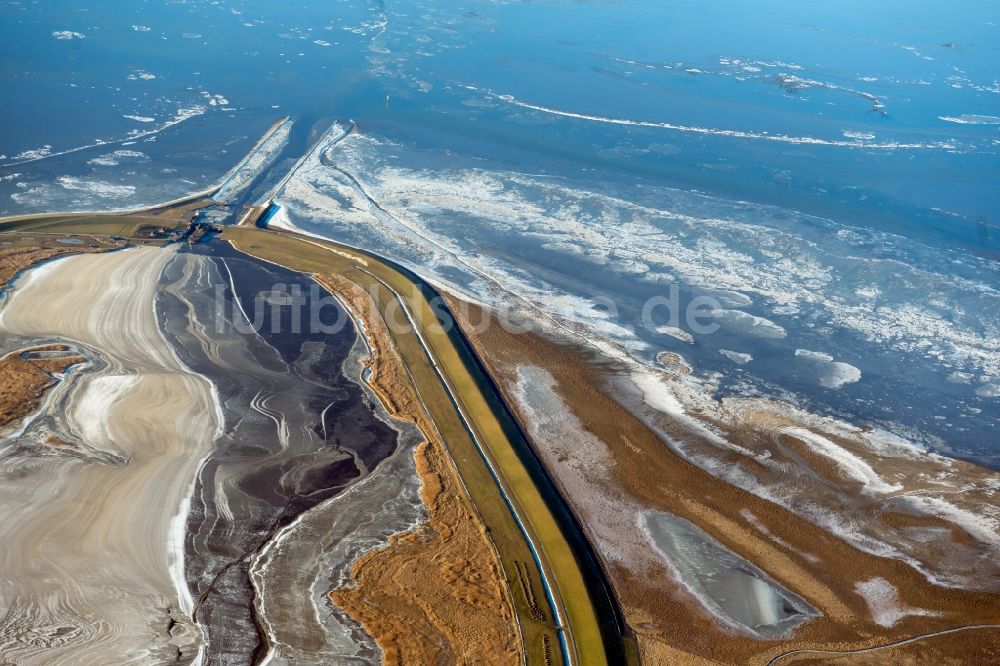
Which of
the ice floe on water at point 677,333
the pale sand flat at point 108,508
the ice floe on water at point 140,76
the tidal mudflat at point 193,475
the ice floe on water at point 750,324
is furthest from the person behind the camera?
the ice floe on water at point 140,76

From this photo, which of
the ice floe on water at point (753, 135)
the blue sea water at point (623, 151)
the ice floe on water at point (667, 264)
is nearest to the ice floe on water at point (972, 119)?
the blue sea water at point (623, 151)

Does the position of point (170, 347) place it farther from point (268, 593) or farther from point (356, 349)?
point (268, 593)

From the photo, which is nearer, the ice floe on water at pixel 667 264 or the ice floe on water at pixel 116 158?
the ice floe on water at pixel 667 264

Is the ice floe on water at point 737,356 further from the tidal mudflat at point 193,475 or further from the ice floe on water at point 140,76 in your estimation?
the ice floe on water at point 140,76

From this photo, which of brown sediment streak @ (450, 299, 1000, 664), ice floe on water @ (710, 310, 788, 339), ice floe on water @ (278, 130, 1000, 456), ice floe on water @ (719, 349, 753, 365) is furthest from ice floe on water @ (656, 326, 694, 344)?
brown sediment streak @ (450, 299, 1000, 664)

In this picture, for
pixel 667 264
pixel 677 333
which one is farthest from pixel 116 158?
pixel 677 333
